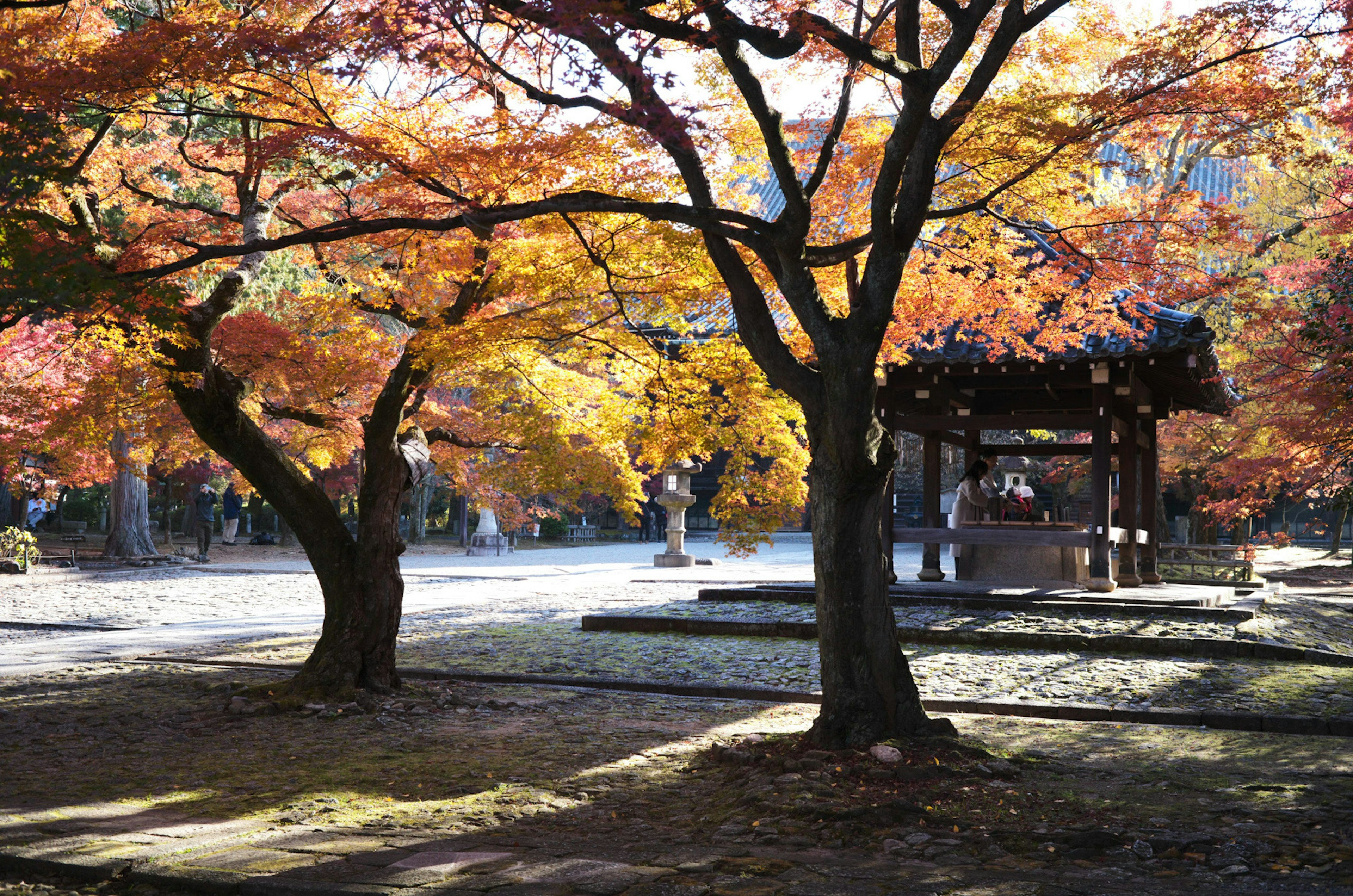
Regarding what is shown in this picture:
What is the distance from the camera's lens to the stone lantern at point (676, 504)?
23453 mm

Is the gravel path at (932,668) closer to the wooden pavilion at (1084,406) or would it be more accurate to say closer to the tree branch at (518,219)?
the wooden pavilion at (1084,406)

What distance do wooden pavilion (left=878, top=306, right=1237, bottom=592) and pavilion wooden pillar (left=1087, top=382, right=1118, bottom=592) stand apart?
0.02 meters

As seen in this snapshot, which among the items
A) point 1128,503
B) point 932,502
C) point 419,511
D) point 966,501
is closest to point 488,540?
point 419,511

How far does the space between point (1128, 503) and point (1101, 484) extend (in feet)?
Answer: 8.72

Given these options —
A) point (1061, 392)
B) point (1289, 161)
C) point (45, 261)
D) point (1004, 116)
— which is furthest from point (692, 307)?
point (1289, 161)

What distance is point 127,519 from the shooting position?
2364 centimetres

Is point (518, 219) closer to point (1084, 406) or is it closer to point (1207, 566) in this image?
point (1084, 406)

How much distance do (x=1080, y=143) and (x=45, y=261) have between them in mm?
6351

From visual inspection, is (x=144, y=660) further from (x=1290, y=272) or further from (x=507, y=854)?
(x=1290, y=272)

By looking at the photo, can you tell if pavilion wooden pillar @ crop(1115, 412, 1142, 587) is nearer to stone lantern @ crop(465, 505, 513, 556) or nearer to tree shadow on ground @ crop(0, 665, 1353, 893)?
tree shadow on ground @ crop(0, 665, 1353, 893)

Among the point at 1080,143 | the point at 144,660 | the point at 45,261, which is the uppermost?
the point at 1080,143

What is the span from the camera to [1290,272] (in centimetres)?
1525

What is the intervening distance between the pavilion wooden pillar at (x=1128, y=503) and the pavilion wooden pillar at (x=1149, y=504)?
43cm

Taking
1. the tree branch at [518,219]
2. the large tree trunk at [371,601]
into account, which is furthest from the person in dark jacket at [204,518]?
the tree branch at [518,219]
